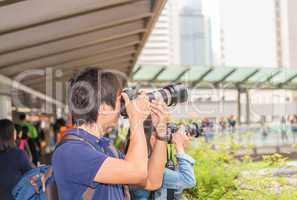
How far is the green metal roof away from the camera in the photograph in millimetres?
18500

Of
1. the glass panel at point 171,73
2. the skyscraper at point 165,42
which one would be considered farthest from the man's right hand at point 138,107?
the skyscraper at point 165,42

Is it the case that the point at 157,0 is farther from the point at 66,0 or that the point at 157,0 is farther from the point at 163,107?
the point at 163,107

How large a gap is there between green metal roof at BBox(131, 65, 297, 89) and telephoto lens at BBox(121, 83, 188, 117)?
15.3m

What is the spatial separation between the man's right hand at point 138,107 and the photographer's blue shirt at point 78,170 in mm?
227

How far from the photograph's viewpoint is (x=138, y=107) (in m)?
2.38

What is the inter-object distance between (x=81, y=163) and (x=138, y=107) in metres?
0.42

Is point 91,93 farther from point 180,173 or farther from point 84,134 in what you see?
point 180,173

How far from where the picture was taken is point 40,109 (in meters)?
22.4

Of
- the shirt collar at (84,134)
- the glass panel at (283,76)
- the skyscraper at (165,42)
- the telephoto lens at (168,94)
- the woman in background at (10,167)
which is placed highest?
the skyscraper at (165,42)

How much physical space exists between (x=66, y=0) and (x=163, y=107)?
12.4ft

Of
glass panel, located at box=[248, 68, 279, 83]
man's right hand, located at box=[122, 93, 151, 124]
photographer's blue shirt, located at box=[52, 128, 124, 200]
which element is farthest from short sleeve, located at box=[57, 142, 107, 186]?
glass panel, located at box=[248, 68, 279, 83]

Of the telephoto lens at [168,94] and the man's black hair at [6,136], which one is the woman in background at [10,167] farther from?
the telephoto lens at [168,94]

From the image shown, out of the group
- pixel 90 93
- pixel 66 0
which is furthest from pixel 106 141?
pixel 66 0

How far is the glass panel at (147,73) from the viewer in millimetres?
18344
